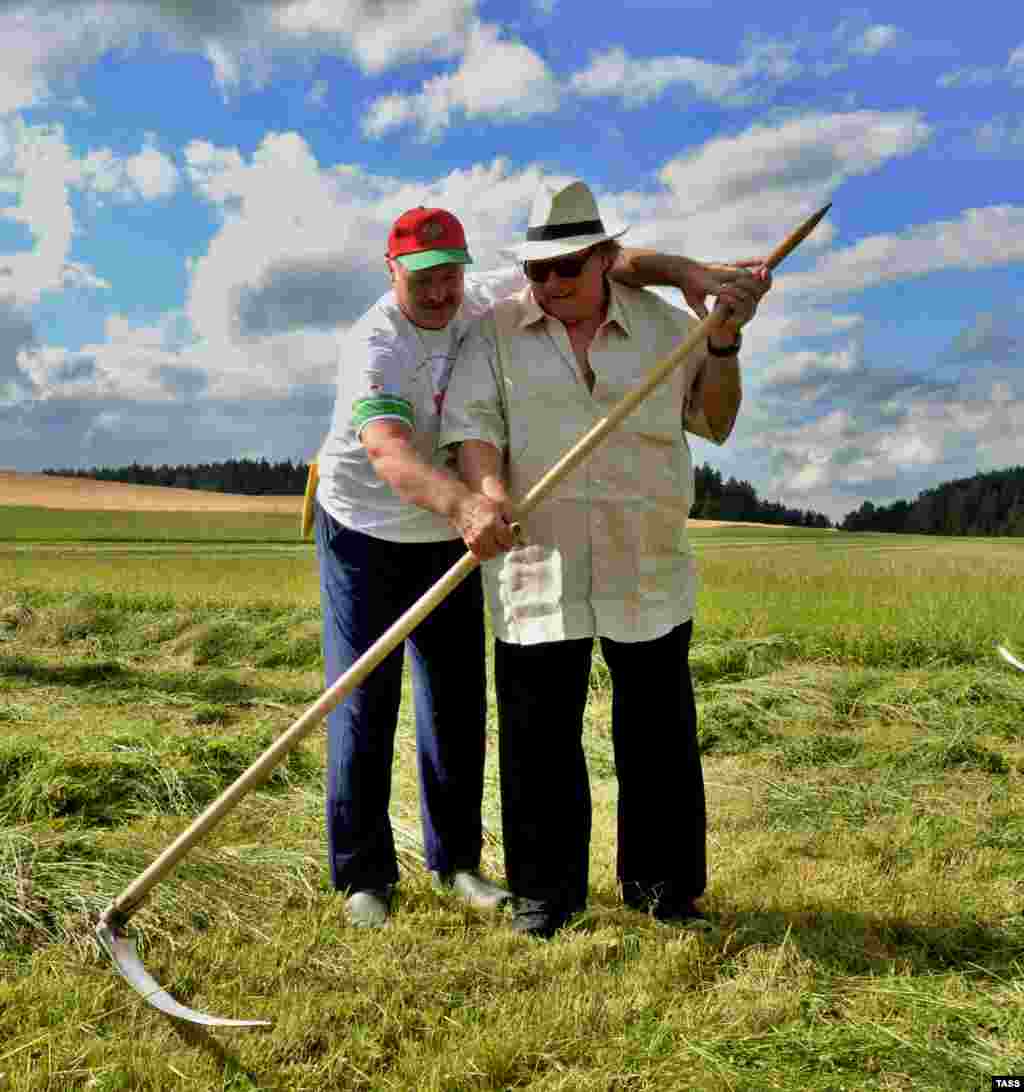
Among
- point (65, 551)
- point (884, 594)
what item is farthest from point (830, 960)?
point (65, 551)

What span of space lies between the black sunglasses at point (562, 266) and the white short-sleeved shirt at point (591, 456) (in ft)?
0.41

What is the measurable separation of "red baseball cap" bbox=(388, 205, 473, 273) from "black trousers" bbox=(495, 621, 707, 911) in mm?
1097

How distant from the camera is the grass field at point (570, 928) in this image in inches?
102

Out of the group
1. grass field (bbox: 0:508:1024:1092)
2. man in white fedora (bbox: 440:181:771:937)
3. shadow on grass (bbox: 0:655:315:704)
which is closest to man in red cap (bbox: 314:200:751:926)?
man in white fedora (bbox: 440:181:771:937)

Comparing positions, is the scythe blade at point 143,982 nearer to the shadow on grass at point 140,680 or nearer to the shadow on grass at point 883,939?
the shadow on grass at point 883,939

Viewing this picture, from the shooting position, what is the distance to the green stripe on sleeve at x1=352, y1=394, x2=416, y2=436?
10.0 feet

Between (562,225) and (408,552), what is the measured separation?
1061mm

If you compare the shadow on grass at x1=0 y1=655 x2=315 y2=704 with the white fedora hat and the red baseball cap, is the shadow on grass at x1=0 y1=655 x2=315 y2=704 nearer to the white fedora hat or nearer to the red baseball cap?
the red baseball cap

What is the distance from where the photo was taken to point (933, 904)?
11.6ft

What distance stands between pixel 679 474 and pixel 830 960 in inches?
55.3

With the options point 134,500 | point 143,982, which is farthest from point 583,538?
point 134,500

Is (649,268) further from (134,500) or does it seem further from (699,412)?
(134,500)

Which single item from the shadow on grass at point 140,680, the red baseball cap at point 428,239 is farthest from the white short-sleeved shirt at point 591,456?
the shadow on grass at point 140,680

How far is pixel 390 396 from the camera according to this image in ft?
10.1
